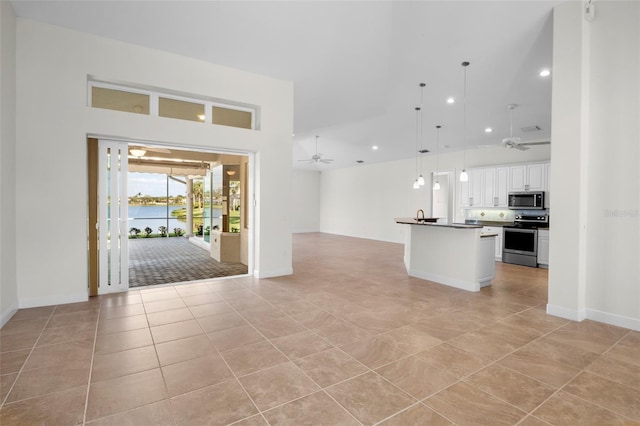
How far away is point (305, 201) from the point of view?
49.6 ft

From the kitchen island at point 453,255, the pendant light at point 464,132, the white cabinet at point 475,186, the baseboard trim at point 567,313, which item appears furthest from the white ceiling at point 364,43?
the baseboard trim at point 567,313

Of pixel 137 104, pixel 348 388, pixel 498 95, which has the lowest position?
pixel 348 388

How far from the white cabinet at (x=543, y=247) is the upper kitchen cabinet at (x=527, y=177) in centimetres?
115

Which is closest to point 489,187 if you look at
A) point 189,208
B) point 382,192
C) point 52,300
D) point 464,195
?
point 464,195

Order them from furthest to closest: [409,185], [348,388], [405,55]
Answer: [409,185], [405,55], [348,388]

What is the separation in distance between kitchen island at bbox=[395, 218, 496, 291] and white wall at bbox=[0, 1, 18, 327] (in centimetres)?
560

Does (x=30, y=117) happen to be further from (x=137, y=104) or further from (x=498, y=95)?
(x=498, y=95)

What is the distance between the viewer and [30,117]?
3797mm

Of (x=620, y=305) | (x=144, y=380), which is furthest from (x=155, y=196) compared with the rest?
(x=620, y=305)

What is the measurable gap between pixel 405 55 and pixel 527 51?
1.83 m

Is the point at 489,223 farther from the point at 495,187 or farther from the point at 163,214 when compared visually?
the point at 163,214

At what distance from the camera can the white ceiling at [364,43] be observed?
398 centimetres

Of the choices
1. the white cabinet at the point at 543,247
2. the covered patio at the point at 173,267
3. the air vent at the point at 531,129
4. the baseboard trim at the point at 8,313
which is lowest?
the covered patio at the point at 173,267

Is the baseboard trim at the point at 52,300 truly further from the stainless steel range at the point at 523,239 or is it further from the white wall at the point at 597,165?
the stainless steel range at the point at 523,239
